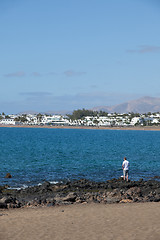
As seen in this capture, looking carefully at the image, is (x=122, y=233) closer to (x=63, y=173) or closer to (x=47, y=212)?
(x=47, y=212)

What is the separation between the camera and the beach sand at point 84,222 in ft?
44.0

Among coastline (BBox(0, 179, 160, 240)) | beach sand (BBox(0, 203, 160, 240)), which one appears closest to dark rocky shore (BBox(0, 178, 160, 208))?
coastline (BBox(0, 179, 160, 240))

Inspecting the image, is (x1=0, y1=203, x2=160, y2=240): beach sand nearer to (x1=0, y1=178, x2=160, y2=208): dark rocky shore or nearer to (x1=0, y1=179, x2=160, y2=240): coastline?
(x1=0, y1=179, x2=160, y2=240): coastline

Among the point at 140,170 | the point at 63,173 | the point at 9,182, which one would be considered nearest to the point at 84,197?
the point at 9,182

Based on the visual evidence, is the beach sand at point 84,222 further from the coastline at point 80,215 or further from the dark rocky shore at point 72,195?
the dark rocky shore at point 72,195

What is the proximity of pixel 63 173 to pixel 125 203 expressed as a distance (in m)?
16.9

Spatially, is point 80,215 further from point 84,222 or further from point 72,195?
point 72,195

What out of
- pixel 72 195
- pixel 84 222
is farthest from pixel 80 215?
pixel 72 195

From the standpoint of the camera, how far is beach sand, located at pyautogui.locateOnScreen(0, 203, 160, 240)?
1341 cm

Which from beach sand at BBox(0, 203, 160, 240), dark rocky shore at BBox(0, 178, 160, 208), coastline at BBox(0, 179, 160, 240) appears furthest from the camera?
dark rocky shore at BBox(0, 178, 160, 208)

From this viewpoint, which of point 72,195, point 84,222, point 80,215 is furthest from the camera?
point 72,195

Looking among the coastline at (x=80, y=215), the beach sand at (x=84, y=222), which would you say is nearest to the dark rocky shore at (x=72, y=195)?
the coastline at (x=80, y=215)

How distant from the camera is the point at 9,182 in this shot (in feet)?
97.9

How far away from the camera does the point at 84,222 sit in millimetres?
15469
